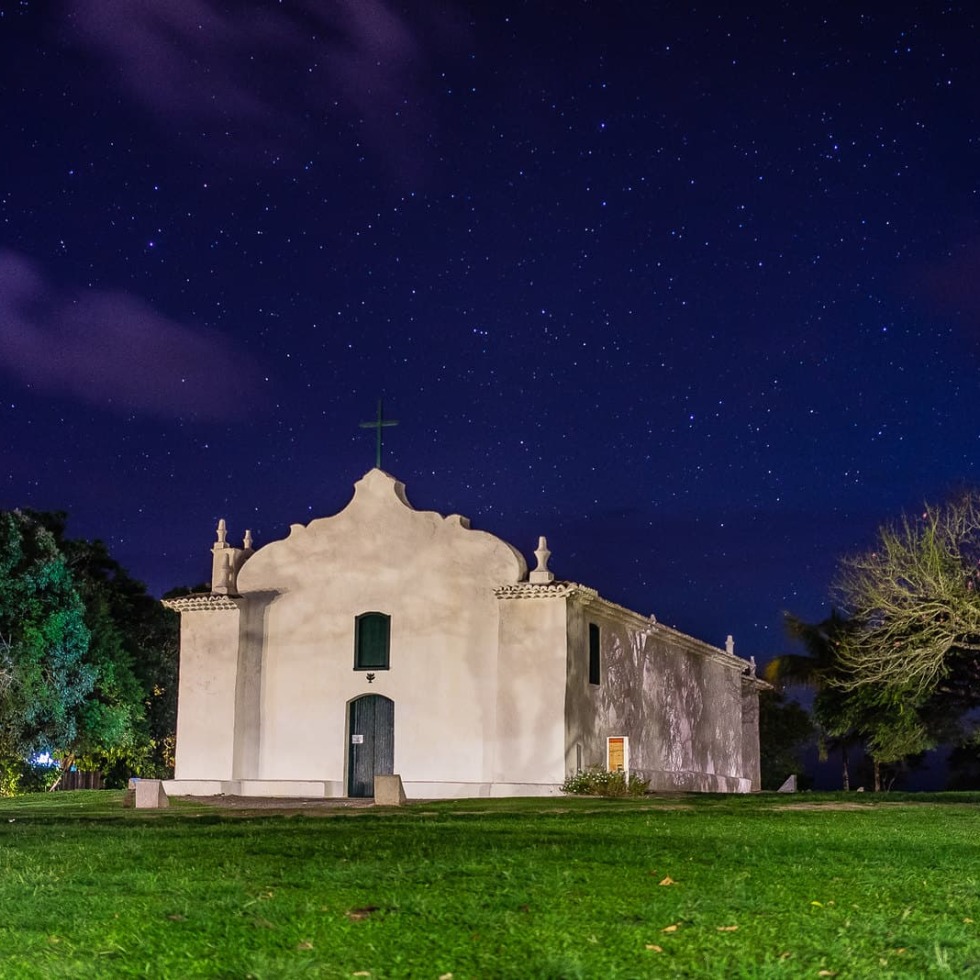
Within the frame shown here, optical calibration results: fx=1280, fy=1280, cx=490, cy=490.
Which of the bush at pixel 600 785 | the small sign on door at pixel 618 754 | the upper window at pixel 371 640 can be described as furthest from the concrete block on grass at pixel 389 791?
the upper window at pixel 371 640

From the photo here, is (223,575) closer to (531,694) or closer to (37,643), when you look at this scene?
(531,694)

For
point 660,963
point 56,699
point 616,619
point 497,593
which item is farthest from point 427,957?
point 56,699

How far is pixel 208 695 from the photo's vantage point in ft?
95.8

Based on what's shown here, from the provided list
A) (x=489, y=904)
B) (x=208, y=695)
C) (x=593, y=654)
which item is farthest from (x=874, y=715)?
(x=489, y=904)

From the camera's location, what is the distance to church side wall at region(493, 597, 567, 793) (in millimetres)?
26141

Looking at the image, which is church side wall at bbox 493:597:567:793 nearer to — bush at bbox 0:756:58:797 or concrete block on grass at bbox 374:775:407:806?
concrete block on grass at bbox 374:775:407:806

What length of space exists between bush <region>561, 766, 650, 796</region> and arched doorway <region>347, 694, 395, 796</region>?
4.31 meters

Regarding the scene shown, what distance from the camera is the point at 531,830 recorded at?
13664mm

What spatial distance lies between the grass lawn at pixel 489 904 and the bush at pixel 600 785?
12270 millimetres

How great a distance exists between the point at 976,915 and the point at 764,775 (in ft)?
184

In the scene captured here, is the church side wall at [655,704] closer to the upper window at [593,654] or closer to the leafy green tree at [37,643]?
the upper window at [593,654]

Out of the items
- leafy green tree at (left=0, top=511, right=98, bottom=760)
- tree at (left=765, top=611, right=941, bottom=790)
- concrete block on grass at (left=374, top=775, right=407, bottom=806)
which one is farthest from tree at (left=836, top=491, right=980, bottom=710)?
leafy green tree at (left=0, top=511, right=98, bottom=760)

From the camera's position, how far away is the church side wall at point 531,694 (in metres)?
26.1

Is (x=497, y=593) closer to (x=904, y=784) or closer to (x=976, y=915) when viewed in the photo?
(x=976, y=915)
